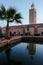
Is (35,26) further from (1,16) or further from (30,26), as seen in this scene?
(1,16)

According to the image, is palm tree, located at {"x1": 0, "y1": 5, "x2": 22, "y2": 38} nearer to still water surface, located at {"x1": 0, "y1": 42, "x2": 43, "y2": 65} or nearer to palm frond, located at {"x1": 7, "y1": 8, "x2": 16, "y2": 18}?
palm frond, located at {"x1": 7, "y1": 8, "x2": 16, "y2": 18}

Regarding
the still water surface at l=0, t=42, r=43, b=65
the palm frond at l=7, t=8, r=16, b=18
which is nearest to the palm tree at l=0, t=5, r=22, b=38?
the palm frond at l=7, t=8, r=16, b=18

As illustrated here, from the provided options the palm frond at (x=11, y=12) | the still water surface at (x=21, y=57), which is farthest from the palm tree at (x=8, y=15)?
the still water surface at (x=21, y=57)

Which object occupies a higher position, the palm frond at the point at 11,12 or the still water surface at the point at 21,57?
the palm frond at the point at 11,12

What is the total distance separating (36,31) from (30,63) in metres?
21.4

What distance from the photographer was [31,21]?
2662 inches

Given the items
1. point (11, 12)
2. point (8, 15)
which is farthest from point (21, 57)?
point (11, 12)

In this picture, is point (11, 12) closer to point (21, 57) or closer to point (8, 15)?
point (8, 15)

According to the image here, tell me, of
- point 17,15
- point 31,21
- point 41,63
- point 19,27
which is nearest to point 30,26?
point 19,27

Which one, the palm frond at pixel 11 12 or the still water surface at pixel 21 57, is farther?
the palm frond at pixel 11 12

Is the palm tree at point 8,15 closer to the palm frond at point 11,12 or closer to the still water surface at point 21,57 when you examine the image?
the palm frond at point 11,12

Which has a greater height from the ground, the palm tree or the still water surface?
the palm tree

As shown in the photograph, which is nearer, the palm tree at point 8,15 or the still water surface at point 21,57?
the still water surface at point 21,57

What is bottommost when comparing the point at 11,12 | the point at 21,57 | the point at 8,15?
the point at 21,57
